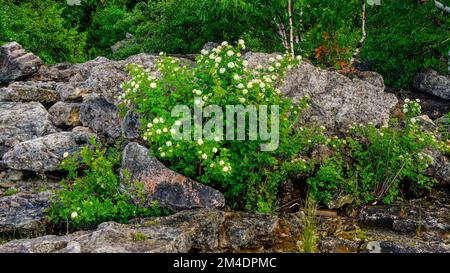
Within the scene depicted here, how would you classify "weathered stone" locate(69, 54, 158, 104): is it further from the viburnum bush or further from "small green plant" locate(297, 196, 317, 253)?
"small green plant" locate(297, 196, 317, 253)

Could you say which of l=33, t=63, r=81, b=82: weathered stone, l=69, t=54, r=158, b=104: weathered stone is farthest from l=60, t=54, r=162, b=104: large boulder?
l=33, t=63, r=81, b=82: weathered stone

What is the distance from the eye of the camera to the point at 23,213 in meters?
6.16

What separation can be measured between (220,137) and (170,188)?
812 mm

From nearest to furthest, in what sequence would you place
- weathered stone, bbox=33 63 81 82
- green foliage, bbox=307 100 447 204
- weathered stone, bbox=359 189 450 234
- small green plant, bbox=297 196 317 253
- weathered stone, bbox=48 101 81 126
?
small green plant, bbox=297 196 317 253 → weathered stone, bbox=359 189 450 234 → green foliage, bbox=307 100 447 204 → weathered stone, bbox=48 101 81 126 → weathered stone, bbox=33 63 81 82

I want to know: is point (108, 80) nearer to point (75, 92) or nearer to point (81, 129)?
point (81, 129)

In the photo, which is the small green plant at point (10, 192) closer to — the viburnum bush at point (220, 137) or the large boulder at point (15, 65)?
the viburnum bush at point (220, 137)

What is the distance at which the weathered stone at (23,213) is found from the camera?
19.6ft

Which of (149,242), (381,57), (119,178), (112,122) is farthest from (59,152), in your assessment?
(381,57)

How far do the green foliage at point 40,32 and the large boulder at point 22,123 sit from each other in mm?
5863

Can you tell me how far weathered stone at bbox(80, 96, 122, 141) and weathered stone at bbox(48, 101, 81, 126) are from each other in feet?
0.96

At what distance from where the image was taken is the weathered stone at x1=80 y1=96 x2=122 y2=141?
7.80 meters

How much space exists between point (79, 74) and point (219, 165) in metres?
5.24

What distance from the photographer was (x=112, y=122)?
7.87 m

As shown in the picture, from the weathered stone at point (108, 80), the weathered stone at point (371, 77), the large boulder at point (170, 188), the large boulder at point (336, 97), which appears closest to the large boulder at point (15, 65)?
the weathered stone at point (108, 80)
